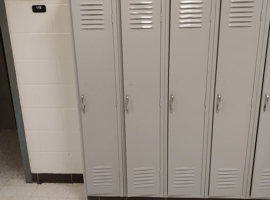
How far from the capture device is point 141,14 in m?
2.17

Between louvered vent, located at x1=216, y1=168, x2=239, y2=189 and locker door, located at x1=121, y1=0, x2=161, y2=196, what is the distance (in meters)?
0.50

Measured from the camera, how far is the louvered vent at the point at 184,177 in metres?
2.54

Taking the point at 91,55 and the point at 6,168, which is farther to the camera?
the point at 6,168

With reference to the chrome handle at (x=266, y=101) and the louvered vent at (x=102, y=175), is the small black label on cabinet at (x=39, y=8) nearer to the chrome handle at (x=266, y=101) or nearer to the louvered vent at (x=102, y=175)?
the louvered vent at (x=102, y=175)

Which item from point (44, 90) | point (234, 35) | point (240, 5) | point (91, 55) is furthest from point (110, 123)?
point (240, 5)

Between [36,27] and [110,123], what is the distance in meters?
1.02

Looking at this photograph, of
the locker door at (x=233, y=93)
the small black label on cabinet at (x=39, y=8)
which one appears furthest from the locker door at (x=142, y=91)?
the small black label on cabinet at (x=39, y=8)

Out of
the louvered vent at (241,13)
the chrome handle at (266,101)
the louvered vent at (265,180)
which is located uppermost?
the louvered vent at (241,13)

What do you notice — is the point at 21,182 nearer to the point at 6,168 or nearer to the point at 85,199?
the point at 6,168

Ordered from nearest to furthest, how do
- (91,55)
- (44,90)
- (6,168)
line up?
(91,55)
(44,90)
(6,168)

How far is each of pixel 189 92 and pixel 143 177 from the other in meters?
0.81

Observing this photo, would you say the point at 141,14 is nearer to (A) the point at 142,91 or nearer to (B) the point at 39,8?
(A) the point at 142,91

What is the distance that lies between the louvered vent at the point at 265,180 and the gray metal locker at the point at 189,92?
1.55 ft

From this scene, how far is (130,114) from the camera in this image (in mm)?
2402
